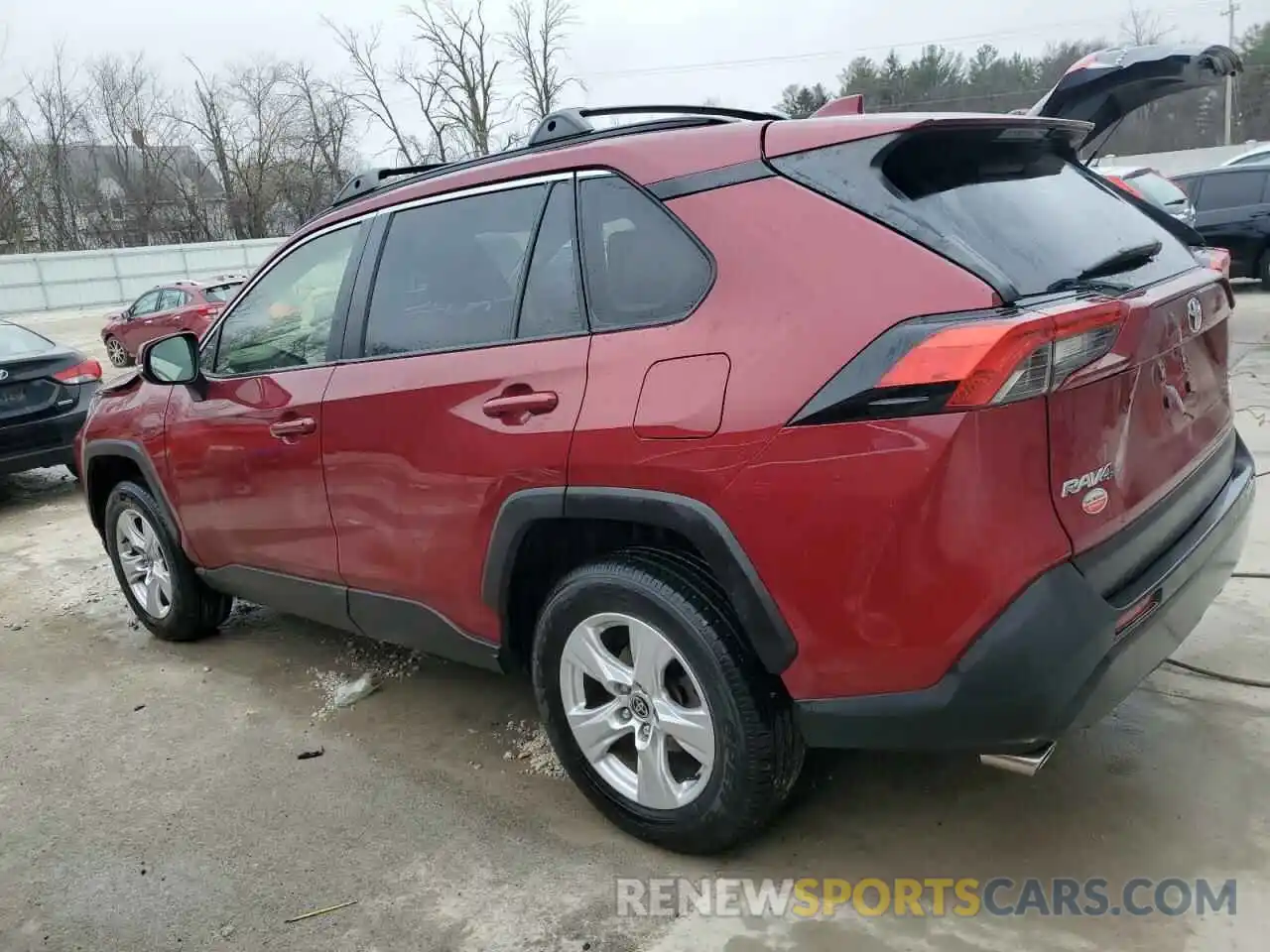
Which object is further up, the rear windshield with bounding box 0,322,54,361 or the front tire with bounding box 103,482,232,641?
the rear windshield with bounding box 0,322,54,361

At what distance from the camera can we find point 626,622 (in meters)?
2.49

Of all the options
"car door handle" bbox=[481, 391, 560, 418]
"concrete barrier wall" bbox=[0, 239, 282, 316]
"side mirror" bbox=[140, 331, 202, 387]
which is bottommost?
"car door handle" bbox=[481, 391, 560, 418]

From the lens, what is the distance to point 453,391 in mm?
2785

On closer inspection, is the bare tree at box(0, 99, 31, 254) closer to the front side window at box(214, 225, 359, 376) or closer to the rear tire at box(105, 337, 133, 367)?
the rear tire at box(105, 337, 133, 367)

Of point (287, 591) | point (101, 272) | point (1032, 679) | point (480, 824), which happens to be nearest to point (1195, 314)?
point (1032, 679)

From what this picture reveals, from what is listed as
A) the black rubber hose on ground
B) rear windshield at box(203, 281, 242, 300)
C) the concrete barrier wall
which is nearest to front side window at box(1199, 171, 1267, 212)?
the black rubber hose on ground

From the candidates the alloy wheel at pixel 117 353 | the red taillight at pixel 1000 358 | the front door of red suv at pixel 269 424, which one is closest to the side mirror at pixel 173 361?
the front door of red suv at pixel 269 424

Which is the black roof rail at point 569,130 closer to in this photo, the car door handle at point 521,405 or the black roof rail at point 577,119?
the black roof rail at point 577,119

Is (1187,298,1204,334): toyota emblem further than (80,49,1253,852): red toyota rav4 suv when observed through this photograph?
Yes

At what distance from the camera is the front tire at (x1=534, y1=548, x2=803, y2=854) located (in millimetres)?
2309

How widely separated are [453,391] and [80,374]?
6197 mm

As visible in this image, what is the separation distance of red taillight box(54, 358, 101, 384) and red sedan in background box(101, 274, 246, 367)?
8.50m

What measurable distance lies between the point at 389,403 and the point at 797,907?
5.95 ft

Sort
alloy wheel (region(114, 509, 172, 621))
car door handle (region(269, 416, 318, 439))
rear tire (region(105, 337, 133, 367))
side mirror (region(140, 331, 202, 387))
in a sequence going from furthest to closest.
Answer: rear tire (region(105, 337, 133, 367)) → alloy wheel (region(114, 509, 172, 621)) → side mirror (region(140, 331, 202, 387)) → car door handle (region(269, 416, 318, 439))
